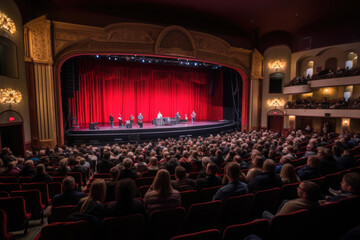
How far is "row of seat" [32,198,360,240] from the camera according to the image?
5.55 feet

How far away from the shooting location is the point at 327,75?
44.1 ft

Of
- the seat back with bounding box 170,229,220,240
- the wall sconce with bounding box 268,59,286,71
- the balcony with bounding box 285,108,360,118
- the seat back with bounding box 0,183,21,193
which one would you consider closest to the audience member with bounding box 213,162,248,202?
the seat back with bounding box 170,229,220,240

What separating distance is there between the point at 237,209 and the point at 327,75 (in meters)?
15.3

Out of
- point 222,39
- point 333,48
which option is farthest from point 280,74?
point 222,39

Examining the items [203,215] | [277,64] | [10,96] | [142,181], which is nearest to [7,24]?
→ [10,96]

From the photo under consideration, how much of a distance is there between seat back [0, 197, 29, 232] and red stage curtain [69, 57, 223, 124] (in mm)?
Result: 12936

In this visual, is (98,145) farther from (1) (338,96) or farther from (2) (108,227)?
→ (1) (338,96)

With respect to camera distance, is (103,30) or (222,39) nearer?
(103,30)

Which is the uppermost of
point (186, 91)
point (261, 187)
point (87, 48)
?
point (87, 48)

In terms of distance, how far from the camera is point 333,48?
14141 mm

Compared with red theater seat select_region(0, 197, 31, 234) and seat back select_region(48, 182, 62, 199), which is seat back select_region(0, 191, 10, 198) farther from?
seat back select_region(48, 182, 62, 199)

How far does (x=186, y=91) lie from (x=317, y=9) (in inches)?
475

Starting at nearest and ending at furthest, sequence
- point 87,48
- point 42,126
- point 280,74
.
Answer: point 42,126 → point 87,48 → point 280,74

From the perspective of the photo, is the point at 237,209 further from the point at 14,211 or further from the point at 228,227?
the point at 14,211
